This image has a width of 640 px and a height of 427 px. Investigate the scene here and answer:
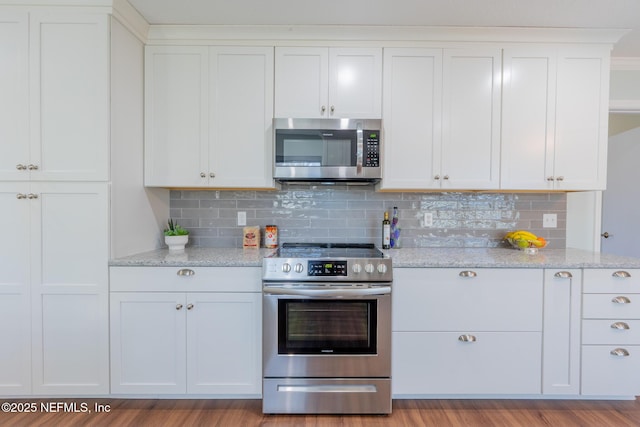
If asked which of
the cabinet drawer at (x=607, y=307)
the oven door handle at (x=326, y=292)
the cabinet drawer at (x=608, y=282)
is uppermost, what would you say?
the cabinet drawer at (x=608, y=282)

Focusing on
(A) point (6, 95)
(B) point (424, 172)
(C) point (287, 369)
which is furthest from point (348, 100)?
(A) point (6, 95)

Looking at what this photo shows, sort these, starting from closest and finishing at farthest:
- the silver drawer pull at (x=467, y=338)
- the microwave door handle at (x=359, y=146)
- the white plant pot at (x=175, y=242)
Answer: the silver drawer pull at (x=467, y=338)
the microwave door handle at (x=359, y=146)
the white plant pot at (x=175, y=242)

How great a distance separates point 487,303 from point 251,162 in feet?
5.64

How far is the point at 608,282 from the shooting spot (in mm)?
1923

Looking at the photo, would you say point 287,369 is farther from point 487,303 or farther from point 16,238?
point 16,238

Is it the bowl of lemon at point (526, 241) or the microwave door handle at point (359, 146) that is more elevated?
the microwave door handle at point (359, 146)

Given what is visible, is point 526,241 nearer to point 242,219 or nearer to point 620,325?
point 620,325

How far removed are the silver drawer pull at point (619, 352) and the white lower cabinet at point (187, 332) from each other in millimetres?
2068

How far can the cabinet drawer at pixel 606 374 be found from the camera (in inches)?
76.2

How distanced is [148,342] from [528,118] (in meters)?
2.80

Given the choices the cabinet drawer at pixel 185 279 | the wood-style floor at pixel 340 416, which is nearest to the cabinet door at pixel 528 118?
the wood-style floor at pixel 340 416

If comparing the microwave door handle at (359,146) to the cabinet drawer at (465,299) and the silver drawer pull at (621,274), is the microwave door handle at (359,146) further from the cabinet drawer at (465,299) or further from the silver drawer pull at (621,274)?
the silver drawer pull at (621,274)

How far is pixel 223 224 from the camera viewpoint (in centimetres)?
256

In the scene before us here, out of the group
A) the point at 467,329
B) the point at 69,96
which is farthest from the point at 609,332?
the point at 69,96
